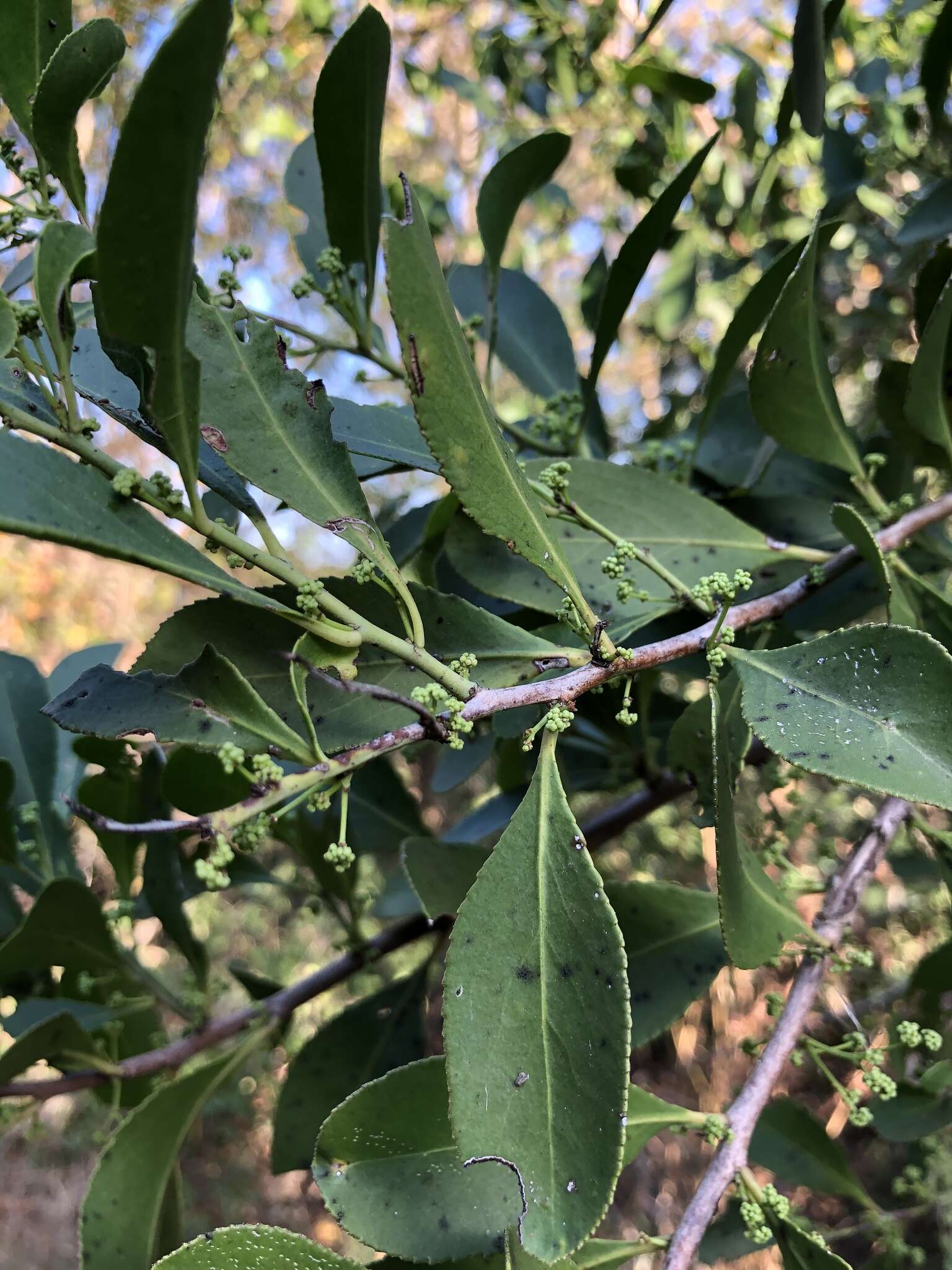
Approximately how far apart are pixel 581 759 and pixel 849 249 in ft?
3.99

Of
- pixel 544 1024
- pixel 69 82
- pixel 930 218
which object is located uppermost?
pixel 69 82

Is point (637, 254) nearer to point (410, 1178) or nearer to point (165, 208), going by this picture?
point (165, 208)

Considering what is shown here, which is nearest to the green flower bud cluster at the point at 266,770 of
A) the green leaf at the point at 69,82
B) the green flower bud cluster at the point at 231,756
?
the green flower bud cluster at the point at 231,756

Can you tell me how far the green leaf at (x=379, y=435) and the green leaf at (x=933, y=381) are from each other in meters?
0.41

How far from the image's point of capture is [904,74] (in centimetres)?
156

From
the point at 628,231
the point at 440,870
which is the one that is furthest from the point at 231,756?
the point at 628,231

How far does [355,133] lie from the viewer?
0.73m

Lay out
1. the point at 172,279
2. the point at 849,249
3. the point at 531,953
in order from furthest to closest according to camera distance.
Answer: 1. the point at 849,249
2. the point at 531,953
3. the point at 172,279

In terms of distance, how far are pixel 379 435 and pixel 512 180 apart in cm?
30

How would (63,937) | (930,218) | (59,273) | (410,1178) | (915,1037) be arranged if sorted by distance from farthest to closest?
(930,218) → (63,937) → (915,1037) → (410,1178) → (59,273)

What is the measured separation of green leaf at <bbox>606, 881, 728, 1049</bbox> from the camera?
0.80 meters

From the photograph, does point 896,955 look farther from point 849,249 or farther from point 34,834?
point 34,834

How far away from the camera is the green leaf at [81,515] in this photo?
0.43m

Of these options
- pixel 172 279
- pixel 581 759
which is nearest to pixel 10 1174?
pixel 581 759
